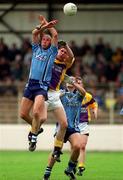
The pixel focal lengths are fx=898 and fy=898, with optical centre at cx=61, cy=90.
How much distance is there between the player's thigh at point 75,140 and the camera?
655 inches

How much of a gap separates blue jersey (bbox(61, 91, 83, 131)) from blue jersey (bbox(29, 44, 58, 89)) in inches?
34.3

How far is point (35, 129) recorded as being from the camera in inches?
643

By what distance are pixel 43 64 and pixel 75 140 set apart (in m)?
1.55

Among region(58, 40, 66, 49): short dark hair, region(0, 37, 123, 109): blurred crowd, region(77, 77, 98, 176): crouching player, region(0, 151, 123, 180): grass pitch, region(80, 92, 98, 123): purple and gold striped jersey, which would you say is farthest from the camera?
region(0, 37, 123, 109): blurred crowd

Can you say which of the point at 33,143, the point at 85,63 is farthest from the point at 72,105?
the point at 85,63

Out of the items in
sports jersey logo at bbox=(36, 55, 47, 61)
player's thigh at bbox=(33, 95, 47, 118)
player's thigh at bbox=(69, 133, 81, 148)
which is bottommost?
player's thigh at bbox=(69, 133, 81, 148)

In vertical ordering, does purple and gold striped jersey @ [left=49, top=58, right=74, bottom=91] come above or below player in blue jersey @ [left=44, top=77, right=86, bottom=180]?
above

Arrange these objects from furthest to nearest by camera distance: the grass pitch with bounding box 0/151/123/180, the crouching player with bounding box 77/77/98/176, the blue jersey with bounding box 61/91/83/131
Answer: the crouching player with bounding box 77/77/98/176
the grass pitch with bounding box 0/151/123/180
the blue jersey with bounding box 61/91/83/131

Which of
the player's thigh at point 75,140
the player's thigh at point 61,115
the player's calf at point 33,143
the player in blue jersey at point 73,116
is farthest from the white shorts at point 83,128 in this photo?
the player's calf at point 33,143

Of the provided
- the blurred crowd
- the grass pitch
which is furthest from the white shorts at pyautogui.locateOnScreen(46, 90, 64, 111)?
the blurred crowd

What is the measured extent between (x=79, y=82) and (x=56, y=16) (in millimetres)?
14920

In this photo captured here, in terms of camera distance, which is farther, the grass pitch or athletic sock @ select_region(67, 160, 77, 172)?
the grass pitch

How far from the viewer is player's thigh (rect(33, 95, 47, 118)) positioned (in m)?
16.2

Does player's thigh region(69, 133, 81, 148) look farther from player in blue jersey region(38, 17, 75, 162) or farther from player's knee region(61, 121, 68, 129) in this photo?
player's knee region(61, 121, 68, 129)
